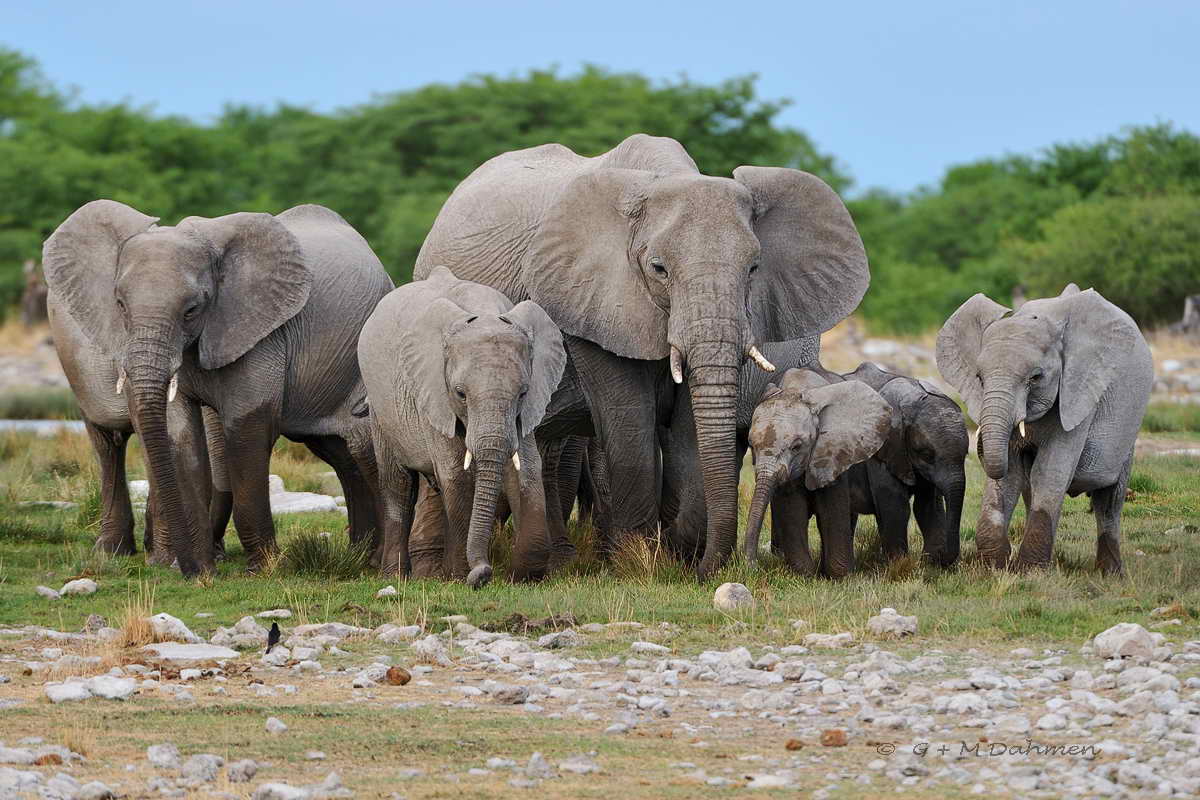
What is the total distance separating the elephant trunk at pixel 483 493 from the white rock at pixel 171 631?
188 centimetres

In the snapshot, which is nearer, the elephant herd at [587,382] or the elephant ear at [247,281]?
the elephant herd at [587,382]

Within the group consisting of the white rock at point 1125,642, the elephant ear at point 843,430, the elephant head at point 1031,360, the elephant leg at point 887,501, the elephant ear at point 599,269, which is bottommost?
the white rock at point 1125,642

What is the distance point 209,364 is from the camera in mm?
12930

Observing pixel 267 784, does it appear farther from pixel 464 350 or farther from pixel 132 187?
pixel 132 187

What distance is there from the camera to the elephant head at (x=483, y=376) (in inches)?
438

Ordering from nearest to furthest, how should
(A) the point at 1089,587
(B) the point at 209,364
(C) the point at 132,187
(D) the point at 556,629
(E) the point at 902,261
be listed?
1. (D) the point at 556,629
2. (A) the point at 1089,587
3. (B) the point at 209,364
4. (C) the point at 132,187
5. (E) the point at 902,261

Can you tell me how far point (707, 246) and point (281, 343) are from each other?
3.36 meters

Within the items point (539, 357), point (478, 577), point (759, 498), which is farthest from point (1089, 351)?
point (478, 577)

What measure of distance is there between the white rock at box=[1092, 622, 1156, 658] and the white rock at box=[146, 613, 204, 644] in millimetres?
4329

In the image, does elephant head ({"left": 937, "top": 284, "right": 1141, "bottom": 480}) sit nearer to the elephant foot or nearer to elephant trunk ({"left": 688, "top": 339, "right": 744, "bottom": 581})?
elephant trunk ({"left": 688, "top": 339, "right": 744, "bottom": 581})

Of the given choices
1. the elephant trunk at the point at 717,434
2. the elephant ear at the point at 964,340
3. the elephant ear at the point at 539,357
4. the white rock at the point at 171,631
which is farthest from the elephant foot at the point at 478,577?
the elephant ear at the point at 964,340

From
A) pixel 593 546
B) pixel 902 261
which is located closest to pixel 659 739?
pixel 593 546

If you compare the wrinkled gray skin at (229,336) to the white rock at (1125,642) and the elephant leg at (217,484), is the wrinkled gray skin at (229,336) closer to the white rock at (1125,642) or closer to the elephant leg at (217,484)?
the elephant leg at (217,484)

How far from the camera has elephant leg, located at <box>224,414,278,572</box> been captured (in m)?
13.1
